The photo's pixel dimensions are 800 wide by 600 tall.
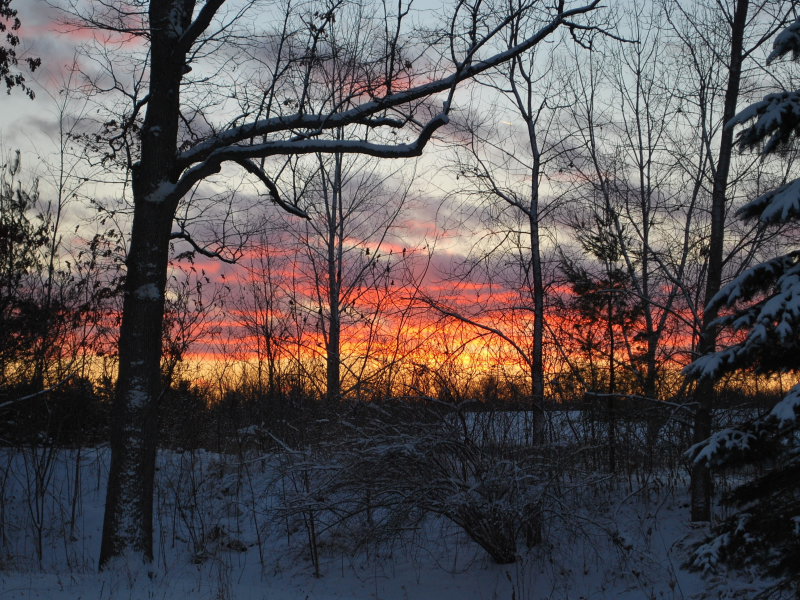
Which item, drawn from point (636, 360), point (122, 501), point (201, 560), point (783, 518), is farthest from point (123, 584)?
point (636, 360)

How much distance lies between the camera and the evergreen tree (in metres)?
3.90

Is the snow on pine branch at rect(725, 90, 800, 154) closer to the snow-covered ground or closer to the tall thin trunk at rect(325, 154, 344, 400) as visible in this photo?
the snow-covered ground

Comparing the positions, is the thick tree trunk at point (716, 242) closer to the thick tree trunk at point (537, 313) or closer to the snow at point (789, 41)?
the thick tree trunk at point (537, 313)

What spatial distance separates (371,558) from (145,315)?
523cm

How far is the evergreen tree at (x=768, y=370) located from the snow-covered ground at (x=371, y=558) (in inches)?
115

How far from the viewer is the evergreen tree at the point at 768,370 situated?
3.90m

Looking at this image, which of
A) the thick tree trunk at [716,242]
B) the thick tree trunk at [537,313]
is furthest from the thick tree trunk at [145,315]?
the thick tree trunk at [716,242]

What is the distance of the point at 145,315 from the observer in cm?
720

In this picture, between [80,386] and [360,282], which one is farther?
[360,282]

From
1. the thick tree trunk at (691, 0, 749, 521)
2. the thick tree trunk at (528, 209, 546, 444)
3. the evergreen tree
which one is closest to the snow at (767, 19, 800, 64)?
the evergreen tree

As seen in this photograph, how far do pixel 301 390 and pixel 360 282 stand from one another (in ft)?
11.2

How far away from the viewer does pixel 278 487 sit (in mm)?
12141

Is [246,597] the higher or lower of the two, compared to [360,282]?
lower

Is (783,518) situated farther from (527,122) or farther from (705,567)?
(527,122)
